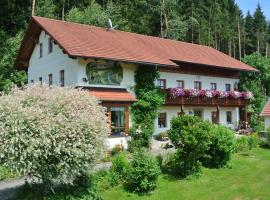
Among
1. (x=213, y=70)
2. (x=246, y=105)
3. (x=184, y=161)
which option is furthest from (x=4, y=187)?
(x=246, y=105)

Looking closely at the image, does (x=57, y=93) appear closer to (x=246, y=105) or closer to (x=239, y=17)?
(x=246, y=105)

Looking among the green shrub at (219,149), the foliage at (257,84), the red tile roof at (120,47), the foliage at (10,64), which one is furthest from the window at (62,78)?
the foliage at (257,84)

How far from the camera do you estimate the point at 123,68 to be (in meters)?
29.1

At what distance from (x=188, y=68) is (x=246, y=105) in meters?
8.37

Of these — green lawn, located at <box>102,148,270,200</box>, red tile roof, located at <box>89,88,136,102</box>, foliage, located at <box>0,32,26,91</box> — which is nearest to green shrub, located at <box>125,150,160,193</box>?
green lawn, located at <box>102,148,270,200</box>

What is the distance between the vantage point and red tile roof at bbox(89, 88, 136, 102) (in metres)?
26.4

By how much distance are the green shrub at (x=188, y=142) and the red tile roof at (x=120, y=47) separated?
8.72 meters

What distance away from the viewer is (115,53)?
28156mm

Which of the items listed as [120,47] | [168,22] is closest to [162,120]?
[120,47]

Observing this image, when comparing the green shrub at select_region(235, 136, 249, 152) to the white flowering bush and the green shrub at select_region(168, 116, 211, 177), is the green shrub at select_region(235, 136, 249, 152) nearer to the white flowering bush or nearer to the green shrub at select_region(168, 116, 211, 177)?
the green shrub at select_region(168, 116, 211, 177)

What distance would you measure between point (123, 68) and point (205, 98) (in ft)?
30.2

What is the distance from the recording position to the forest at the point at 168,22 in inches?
1677

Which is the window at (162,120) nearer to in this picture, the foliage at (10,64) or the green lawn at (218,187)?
the green lawn at (218,187)

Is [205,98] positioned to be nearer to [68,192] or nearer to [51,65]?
[51,65]
